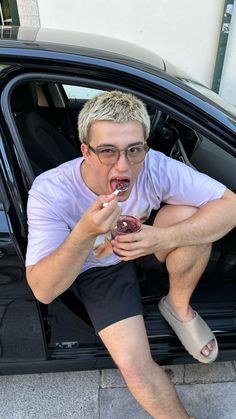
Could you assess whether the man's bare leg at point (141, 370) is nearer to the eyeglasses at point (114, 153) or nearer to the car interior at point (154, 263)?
the car interior at point (154, 263)

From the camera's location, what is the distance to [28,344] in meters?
1.52

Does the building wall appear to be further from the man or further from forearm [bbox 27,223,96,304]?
forearm [bbox 27,223,96,304]

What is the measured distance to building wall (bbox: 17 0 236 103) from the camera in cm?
485

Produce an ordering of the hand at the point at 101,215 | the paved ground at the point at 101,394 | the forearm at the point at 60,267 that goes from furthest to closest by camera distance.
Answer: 1. the paved ground at the point at 101,394
2. the forearm at the point at 60,267
3. the hand at the point at 101,215

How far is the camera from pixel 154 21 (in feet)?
16.3

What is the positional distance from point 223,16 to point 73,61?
4.16 metres

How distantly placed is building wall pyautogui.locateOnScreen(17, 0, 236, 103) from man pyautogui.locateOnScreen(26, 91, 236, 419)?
401 centimetres

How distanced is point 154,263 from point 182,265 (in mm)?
180

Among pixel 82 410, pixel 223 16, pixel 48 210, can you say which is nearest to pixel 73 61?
pixel 48 210

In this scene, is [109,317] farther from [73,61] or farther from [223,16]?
[223,16]

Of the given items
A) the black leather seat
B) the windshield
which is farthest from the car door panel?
the windshield

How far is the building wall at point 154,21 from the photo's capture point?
4852 mm

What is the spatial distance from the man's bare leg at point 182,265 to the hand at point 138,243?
0.17 metres

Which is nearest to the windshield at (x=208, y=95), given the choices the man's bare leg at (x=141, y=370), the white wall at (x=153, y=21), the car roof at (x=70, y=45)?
the car roof at (x=70, y=45)
